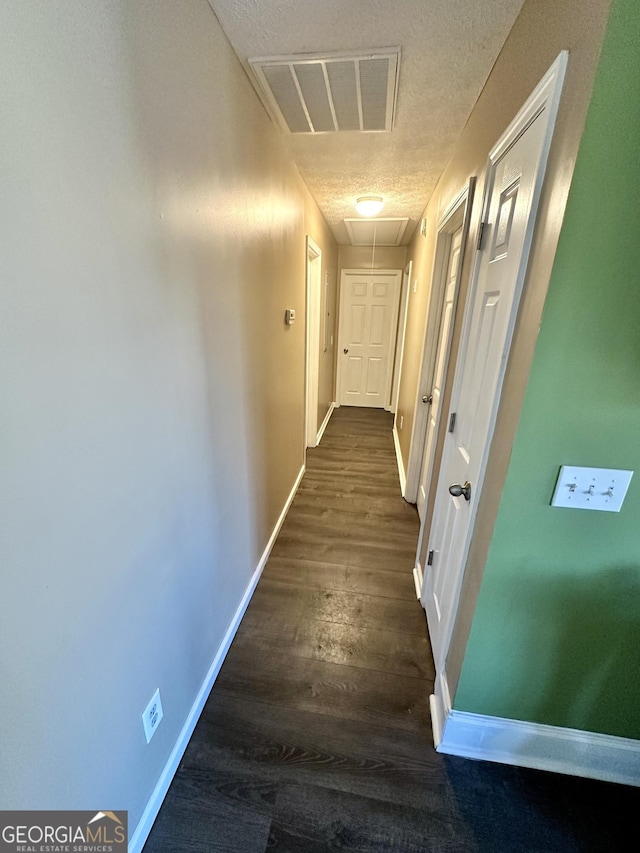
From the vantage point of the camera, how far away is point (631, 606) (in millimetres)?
997

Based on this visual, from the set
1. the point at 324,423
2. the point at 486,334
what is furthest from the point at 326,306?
the point at 486,334

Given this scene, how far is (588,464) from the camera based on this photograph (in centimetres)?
89

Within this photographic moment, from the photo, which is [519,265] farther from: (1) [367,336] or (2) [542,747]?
(1) [367,336]

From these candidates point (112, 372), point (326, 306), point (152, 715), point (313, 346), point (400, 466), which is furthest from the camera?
point (326, 306)

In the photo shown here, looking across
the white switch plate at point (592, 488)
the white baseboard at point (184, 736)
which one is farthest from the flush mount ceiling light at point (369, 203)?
the white baseboard at point (184, 736)

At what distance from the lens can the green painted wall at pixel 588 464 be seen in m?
0.69

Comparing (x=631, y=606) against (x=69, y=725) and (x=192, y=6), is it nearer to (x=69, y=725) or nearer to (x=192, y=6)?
(x=69, y=725)

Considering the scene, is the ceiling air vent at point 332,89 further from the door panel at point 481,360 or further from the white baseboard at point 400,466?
the white baseboard at point 400,466

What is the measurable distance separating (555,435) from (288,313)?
1.82 m

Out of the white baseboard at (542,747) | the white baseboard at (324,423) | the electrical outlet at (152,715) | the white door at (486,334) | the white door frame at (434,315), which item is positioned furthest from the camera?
the white baseboard at (324,423)

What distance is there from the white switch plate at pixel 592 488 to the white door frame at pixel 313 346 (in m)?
2.60

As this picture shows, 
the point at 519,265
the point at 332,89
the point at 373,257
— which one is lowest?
the point at 519,265

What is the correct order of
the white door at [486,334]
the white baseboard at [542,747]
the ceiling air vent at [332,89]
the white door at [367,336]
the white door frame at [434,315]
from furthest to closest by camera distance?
the white door at [367,336] < the white door frame at [434,315] < the ceiling air vent at [332,89] < the white baseboard at [542,747] < the white door at [486,334]

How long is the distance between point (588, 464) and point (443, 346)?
108cm
